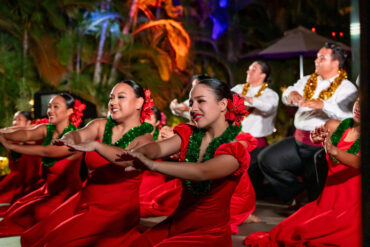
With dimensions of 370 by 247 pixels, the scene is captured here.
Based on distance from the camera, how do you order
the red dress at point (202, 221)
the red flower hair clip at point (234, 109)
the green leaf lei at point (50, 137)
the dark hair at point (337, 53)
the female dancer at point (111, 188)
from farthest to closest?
the dark hair at point (337, 53) < the green leaf lei at point (50, 137) < the female dancer at point (111, 188) < the red flower hair clip at point (234, 109) < the red dress at point (202, 221)

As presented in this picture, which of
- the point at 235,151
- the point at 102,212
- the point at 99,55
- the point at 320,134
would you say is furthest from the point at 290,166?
the point at 99,55

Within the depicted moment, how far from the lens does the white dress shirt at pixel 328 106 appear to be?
4.16 m

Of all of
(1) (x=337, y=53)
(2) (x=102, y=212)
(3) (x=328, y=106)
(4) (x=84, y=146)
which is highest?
(1) (x=337, y=53)

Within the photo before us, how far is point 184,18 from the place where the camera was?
39.4ft

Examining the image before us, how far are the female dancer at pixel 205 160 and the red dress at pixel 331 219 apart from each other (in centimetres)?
103

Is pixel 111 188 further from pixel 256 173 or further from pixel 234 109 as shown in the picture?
pixel 256 173

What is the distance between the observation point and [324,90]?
438 cm

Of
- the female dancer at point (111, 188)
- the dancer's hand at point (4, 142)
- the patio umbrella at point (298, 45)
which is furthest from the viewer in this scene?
the patio umbrella at point (298, 45)

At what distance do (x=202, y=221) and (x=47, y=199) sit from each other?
2.07 meters

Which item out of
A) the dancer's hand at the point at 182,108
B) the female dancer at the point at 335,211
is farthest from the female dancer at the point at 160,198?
the female dancer at the point at 335,211

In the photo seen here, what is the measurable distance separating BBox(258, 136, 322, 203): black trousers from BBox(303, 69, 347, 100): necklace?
18.0 inches

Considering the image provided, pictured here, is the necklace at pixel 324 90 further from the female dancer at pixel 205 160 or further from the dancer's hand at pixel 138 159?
the dancer's hand at pixel 138 159

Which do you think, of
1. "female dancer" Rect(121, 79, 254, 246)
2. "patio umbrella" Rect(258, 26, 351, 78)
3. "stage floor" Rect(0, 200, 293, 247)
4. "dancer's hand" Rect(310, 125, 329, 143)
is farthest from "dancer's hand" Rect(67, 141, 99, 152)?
"patio umbrella" Rect(258, 26, 351, 78)

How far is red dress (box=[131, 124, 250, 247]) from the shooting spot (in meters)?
2.40
